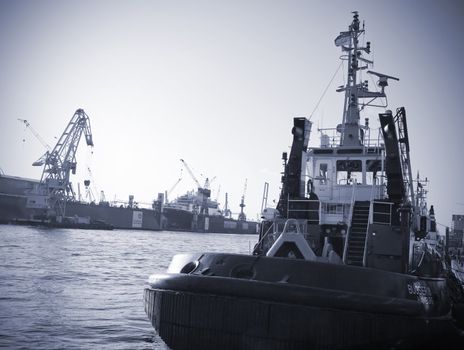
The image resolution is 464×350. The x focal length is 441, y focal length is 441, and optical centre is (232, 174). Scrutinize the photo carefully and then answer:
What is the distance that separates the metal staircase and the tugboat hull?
2.04m

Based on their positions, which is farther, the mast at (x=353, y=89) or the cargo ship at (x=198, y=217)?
the cargo ship at (x=198, y=217)

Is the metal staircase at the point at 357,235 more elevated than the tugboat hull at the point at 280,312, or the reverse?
the metal staircase at the point at 357,235

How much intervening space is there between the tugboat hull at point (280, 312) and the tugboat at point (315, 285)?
0.02 metres

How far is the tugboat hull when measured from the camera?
7902 mm

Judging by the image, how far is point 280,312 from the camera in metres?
7.97

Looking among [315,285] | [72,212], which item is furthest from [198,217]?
[315,285]

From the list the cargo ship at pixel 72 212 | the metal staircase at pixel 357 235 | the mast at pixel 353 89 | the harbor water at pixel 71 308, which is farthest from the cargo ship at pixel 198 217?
the metal staircase at pixel 357 235

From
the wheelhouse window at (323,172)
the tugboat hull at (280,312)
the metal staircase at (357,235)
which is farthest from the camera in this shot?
the wheelhouse window at (323,172)

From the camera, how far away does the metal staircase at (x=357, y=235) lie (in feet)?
35.9

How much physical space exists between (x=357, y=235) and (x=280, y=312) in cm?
420

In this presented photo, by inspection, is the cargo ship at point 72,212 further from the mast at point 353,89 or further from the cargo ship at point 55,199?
the mast at point 353,89

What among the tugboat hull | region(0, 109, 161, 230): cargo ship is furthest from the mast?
region(0, 109, 161, 230): cargo ship

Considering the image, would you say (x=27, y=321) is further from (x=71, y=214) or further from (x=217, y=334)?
(x=71, y=214)

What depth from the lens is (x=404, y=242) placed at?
34.2 feet
